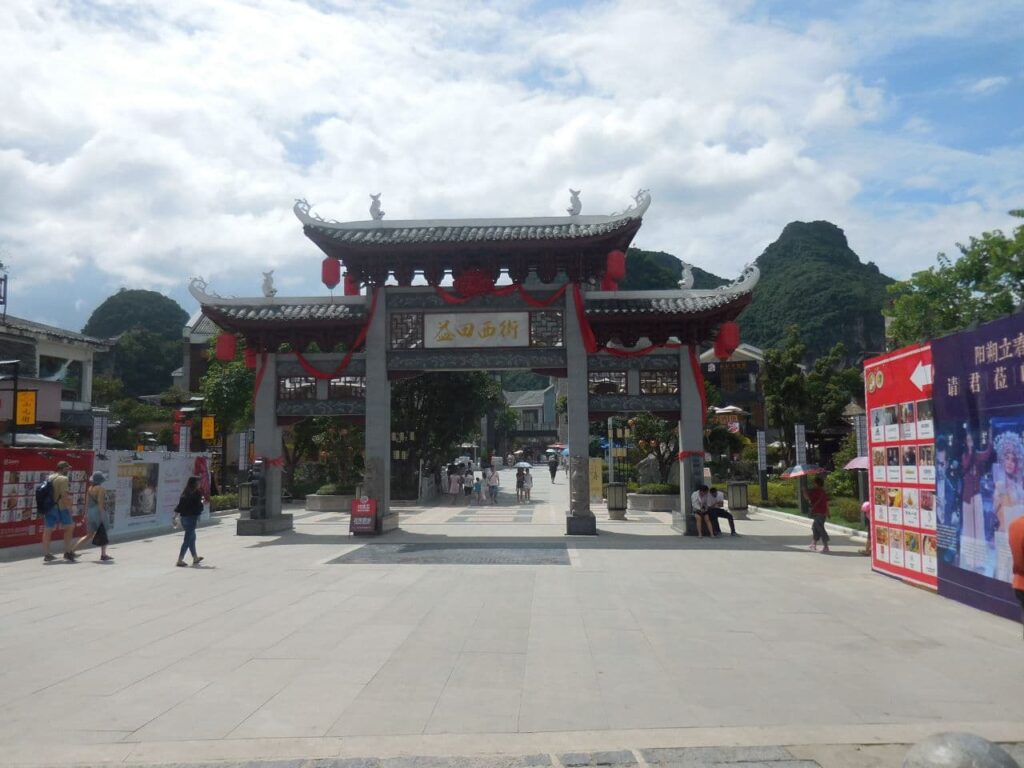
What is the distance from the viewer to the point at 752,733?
543 cm

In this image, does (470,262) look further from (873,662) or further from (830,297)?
(830,297)

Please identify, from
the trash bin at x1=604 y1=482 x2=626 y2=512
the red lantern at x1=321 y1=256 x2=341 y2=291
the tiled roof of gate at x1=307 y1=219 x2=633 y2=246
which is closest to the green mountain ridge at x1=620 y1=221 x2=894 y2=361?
the trash bin at x1=604 y1=482 x2=626 y2=512

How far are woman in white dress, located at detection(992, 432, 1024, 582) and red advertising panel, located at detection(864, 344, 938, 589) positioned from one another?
61.0 inches

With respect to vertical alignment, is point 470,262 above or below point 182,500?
above

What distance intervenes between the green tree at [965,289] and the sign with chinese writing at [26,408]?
28316 mm

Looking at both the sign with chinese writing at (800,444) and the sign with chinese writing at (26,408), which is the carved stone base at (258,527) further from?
the sign with chinese writing at (800,444)

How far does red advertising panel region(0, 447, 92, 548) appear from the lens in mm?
15172

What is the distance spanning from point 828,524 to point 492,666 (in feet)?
51.7

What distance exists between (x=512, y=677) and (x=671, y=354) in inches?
538

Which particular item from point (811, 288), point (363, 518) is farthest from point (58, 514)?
point (811, 288)

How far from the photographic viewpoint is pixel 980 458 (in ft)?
31.1

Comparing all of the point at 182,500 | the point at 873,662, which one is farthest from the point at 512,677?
the point at 182,500

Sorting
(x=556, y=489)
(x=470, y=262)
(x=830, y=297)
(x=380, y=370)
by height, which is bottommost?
(x=556, y=489)

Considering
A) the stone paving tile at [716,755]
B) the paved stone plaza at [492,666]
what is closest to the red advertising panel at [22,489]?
the paved stone plaza at [492,666]
